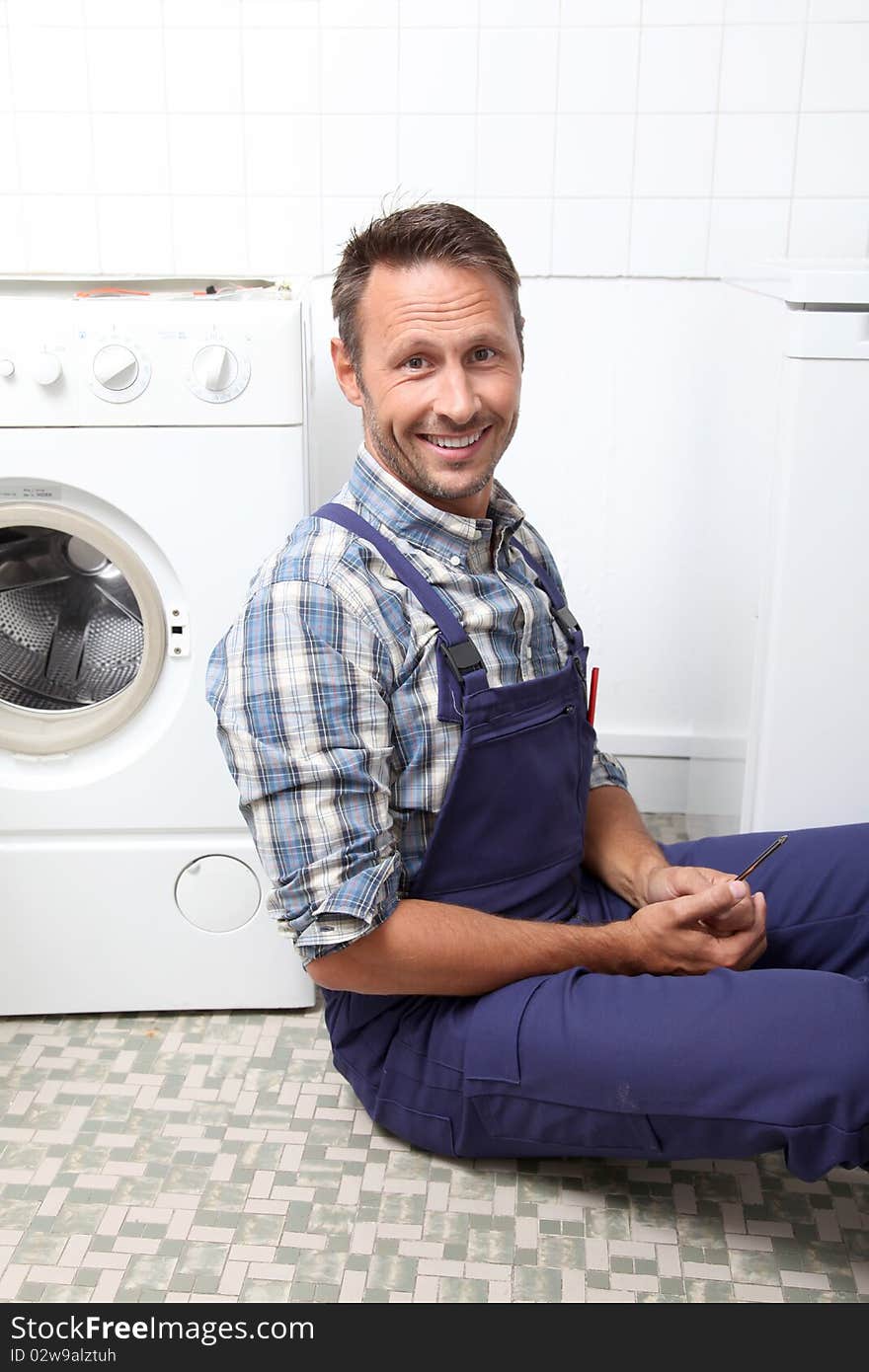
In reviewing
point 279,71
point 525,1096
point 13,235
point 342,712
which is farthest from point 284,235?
point 525,1096

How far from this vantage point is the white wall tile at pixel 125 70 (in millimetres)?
2006

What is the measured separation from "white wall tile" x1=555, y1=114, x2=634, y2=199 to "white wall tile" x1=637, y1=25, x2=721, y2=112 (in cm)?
5

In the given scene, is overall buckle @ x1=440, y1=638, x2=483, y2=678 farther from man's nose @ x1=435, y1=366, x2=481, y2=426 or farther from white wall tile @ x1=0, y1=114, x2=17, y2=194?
white wall tile @ x1=0, y1=114, x2=17, y2=194

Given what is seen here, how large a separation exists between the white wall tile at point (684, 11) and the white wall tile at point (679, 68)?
0.01 m

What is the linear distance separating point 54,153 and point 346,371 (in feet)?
3.41

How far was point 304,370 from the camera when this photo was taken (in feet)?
5.01

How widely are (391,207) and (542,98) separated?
296 mm

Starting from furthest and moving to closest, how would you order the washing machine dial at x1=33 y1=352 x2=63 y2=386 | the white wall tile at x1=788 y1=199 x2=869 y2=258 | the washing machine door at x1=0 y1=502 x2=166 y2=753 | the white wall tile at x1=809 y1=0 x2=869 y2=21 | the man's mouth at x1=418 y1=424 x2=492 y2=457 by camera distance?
the white wall tile at x1=788 y1=199 x2=869 y2=258, the white wall tile at x1=809 y1=0 x2=869 y2=21, the washing machine door at x1=0 y1=502 x2=166 y2=753, the washing machine dial at x1=33 y1=352 x2=63 y2=386, the man's mouth at x1=418 y1=424 x2=492 y2=457

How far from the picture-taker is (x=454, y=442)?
129 centimetres

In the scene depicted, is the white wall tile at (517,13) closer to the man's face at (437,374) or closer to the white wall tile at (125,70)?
the white wall tile at (125,70)

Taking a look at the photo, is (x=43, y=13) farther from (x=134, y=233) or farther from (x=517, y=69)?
(x=517, y=69)

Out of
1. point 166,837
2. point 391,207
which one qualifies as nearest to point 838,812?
point 166,837

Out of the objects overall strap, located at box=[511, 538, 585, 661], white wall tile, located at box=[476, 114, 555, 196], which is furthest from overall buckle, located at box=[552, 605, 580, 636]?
white wall tile, located at box=[476, 114, 555, 196]

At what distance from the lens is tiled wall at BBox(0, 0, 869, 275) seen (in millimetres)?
1998
